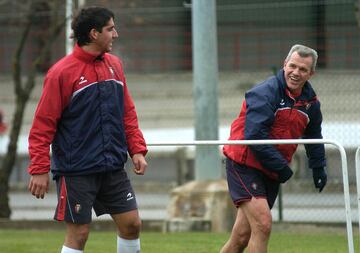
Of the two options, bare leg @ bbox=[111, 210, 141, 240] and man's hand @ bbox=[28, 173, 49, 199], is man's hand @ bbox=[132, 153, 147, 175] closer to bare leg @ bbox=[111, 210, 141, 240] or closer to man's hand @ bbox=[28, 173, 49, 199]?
bare leg @ bbox=[111, 210, 141, 240]

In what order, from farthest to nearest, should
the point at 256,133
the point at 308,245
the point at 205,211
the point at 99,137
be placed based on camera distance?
1. the point at 205,211
2. the point at 308,245
3. the point at 256,133
4. the point at 99,137

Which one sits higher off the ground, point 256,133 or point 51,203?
point 256,133

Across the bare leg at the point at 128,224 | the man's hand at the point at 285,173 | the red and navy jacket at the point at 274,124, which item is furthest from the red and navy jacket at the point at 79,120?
the man's hand at the point at 285,173

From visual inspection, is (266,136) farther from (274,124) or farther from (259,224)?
(259,224)

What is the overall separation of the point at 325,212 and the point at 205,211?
5.05 ft

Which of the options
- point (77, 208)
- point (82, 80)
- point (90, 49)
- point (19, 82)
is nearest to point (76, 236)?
point (77, 208)

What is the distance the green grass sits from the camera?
10.0m

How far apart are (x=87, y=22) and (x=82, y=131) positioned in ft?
2.28

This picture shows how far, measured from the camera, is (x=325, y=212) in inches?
531

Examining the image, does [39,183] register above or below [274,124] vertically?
below

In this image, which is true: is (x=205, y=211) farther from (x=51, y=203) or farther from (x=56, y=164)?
(x=56, y=164)

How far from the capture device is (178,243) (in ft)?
35.4

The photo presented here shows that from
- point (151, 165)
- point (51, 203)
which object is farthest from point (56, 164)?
point (151, 165)

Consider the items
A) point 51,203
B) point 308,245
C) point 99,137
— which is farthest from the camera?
point 51,203
